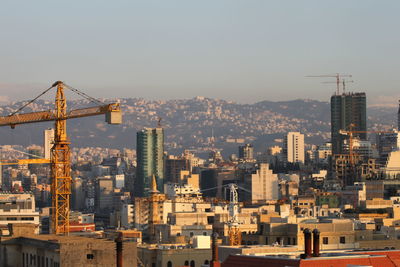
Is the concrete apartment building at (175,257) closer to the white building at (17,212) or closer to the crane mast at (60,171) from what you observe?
the crane mast at (60,171)

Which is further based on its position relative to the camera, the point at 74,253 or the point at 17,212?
the point at 17,212

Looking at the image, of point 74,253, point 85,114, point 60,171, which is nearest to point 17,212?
point 85,114

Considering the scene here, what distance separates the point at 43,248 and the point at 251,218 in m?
126

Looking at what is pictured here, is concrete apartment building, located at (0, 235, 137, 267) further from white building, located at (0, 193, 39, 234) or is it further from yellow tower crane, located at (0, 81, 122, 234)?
white building, located at (0, 193, 39, 234)

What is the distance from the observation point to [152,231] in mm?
188375

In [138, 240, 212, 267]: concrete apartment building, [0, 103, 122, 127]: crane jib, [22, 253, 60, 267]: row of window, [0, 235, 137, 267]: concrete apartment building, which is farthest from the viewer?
[0, 103, 122, 127]: crane jib

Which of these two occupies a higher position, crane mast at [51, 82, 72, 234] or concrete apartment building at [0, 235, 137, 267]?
crane mast at [51, 82, 72, 234]

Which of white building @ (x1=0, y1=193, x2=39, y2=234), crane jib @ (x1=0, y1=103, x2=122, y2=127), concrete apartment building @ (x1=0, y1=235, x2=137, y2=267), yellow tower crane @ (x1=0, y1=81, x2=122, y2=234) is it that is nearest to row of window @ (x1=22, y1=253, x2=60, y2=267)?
concrete apartment building @ (x1=0, y1=235, x2=137, y2=267)

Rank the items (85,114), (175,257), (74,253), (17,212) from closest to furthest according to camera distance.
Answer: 1. (74,253)
2. (175,257)
3. (85,114)
4. (17,212)

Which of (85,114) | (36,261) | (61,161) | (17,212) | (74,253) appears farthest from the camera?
(17,212)

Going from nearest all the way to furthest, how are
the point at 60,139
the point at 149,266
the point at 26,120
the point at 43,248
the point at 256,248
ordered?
the point at 43,248 → the point at 256,248 → the point at 149,266 → the point at 60,139 → the point at 26,120

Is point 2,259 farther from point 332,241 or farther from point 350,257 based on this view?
point 332,241

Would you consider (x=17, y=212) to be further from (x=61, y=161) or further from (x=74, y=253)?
(x=74, y=253)

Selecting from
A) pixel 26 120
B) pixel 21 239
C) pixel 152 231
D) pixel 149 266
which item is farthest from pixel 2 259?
pixel 152 231
